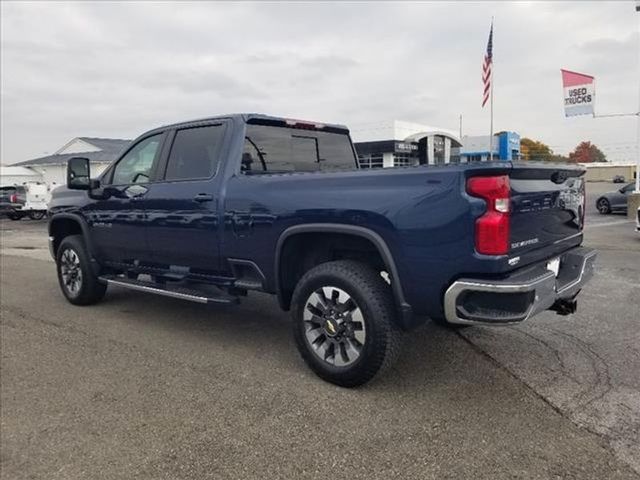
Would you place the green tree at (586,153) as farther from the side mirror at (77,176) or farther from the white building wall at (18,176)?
the side mirror at (77,176)

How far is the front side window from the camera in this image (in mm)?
5324

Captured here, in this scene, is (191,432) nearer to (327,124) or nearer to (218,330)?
(218,330)

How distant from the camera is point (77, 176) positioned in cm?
566

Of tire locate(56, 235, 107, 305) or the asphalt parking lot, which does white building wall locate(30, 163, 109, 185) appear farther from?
the asphalt parking lot

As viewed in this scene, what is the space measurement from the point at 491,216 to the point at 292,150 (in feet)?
8.22

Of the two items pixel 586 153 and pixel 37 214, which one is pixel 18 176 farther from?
pixel 586 153

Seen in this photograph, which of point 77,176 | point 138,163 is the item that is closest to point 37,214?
point 77,176

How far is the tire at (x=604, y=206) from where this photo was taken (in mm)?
20431

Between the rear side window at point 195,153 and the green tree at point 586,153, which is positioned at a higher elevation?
the green tree at point 586,153

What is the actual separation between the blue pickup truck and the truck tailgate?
0.05 ft

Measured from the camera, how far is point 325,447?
9.73 feet

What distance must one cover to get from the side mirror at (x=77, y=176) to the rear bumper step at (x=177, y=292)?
1.04m

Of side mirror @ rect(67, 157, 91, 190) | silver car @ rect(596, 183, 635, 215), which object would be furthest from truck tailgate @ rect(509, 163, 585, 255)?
silver car @ rect(596, 183, 635, 215)

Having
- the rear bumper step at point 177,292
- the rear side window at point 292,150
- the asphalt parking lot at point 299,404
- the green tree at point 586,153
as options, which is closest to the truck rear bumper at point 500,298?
the asphalt parking lot at point 299,404
